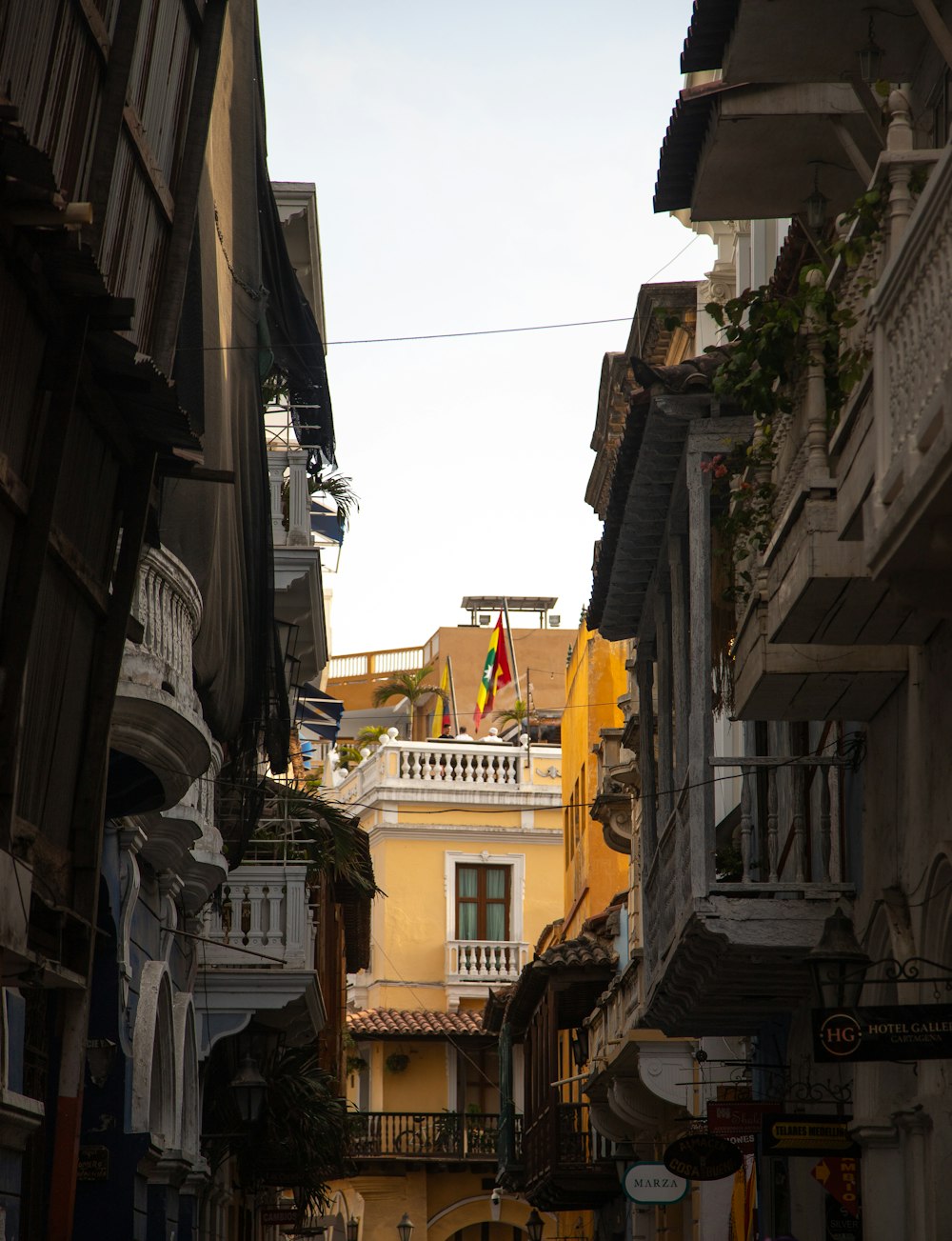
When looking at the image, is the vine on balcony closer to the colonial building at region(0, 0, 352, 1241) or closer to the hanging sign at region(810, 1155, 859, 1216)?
the colonial building at region(0, 0, 352, 1241)

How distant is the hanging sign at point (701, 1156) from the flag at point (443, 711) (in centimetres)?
4383

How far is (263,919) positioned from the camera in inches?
749

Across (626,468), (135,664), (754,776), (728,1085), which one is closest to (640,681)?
(754,776)

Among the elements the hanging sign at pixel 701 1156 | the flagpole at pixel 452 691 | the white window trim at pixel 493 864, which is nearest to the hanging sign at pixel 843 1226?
the hanging sign at pixel 701 1156

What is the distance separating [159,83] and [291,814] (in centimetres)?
1367

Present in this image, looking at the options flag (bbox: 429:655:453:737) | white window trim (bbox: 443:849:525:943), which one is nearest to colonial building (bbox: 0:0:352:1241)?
white window trim (bbox: 443:849:525:943)

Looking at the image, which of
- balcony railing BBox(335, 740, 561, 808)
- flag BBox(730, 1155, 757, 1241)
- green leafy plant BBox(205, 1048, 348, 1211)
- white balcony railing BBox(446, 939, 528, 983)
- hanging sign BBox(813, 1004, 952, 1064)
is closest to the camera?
hanging sign BBox(813, 1004, 952, 1064)

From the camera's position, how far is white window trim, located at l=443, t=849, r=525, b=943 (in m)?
46.4

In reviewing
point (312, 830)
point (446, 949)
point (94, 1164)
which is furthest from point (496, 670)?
point (94, 1164)

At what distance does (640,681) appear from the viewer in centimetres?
1553

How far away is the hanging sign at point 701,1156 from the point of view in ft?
45.5

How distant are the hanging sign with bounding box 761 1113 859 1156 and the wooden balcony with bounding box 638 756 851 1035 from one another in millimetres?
913

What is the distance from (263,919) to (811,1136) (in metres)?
9.04

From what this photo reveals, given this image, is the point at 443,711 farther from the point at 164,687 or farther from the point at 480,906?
the point at 164,687
